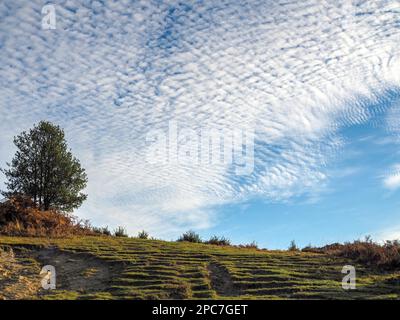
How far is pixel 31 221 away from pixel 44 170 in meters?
7.33

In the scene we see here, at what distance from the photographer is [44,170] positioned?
41062 mm

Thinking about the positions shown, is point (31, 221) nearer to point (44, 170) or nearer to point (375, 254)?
point (44, 170)

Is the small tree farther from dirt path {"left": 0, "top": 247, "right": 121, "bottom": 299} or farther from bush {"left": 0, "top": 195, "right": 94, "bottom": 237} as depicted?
dirt path {"left": 0, "top": 247, "right": 121, "bottom": 299}

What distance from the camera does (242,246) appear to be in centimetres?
3706

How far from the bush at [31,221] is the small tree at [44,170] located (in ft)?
12.2

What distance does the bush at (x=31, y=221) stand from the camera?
32.5 meters

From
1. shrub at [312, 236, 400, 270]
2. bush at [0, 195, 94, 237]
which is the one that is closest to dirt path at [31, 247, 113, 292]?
bush at [0, 195, 94, 237]

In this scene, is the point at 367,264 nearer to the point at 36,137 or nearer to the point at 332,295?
the point at 332,295

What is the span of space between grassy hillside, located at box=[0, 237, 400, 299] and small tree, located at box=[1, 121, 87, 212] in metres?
12.2

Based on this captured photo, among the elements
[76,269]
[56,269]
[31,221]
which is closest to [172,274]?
[76,269]

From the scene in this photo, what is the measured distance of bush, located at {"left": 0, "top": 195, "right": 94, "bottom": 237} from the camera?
107 feet

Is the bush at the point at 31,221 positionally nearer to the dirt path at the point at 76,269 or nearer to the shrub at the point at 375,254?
the dirt path at the point at 76,269
